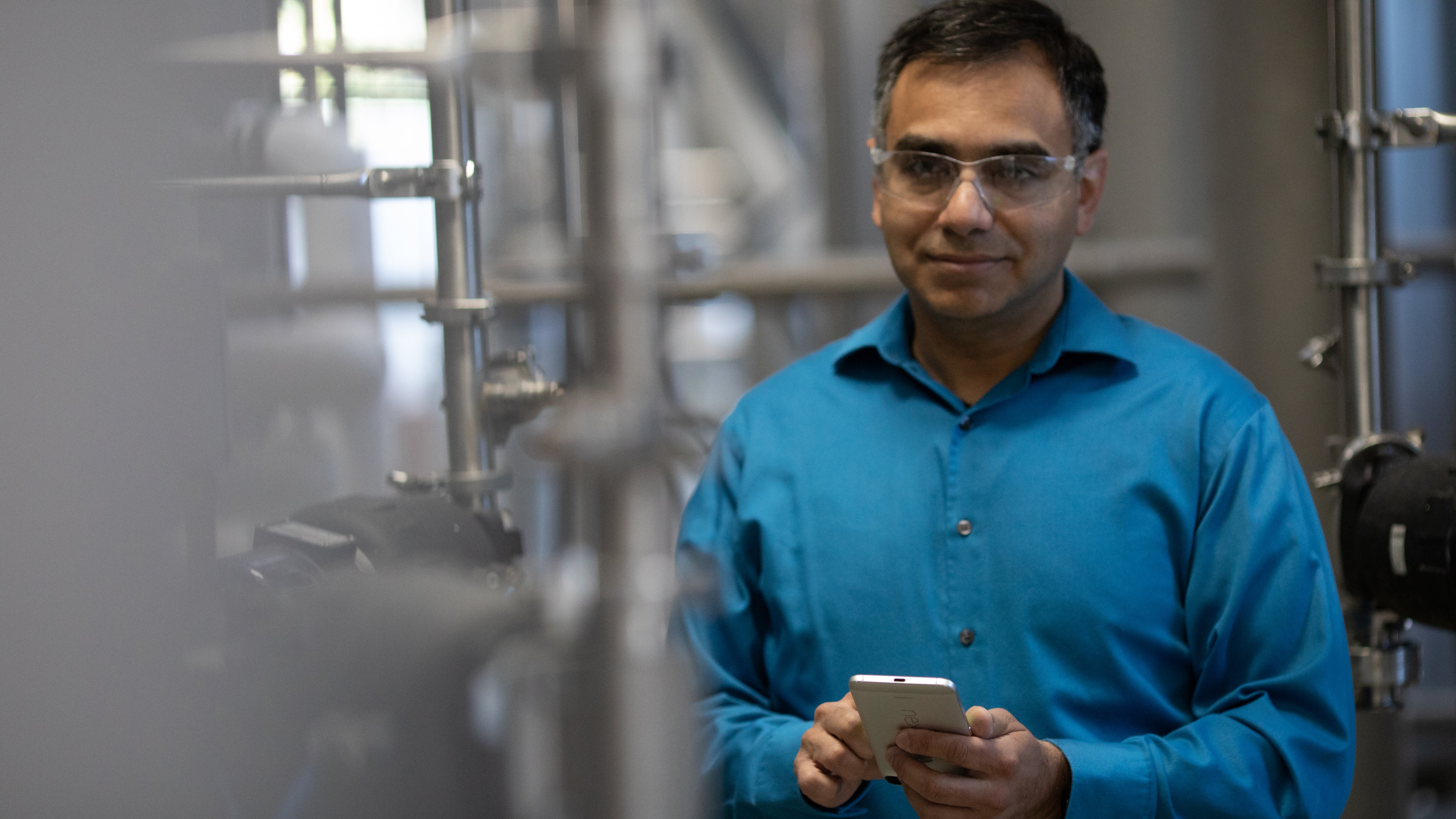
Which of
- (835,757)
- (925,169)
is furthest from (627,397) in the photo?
(925,169)

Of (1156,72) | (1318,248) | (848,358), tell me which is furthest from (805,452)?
(1156,72)

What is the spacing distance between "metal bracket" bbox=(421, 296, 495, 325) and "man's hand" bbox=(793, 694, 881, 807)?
0.44 metres

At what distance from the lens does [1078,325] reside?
1.28 metres

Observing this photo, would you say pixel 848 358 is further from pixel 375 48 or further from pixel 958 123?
pixel 375 48

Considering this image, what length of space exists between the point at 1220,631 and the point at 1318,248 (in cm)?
143

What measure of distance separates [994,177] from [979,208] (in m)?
0.04

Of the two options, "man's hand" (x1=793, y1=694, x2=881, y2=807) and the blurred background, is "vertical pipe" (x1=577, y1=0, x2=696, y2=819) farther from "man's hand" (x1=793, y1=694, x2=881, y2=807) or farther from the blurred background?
"man's hand" (x1=793, y1=694, x2=881, y2=807)

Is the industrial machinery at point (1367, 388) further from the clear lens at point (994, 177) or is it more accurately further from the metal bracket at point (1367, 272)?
the clear lens at point (994, 177)

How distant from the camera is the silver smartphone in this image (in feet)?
3.20

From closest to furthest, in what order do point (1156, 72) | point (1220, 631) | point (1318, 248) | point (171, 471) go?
point (171, 471), point (1220, 631), point (1318, 248), point (1156, 72)

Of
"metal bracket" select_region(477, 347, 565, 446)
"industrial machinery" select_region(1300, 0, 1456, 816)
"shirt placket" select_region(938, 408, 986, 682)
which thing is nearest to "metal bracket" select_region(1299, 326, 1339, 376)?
"industrial machinery" select_region(1300, 0, 1456, 816)

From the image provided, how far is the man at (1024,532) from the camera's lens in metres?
1.13

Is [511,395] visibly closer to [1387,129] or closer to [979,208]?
[979,208]

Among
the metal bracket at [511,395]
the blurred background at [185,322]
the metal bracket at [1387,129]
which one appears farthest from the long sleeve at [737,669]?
the metal bracket at [1387,129]
